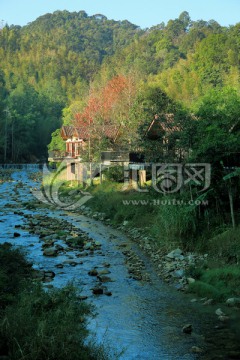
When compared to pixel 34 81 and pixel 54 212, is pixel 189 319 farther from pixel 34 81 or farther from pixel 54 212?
pixel 34 81

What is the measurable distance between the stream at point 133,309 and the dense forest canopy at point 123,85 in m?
5.18

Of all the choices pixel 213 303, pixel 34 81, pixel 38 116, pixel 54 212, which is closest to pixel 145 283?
pixel 213 303

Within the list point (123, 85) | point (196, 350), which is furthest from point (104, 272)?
point (123, 85)

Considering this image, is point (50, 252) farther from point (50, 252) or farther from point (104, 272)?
point (104, 272)

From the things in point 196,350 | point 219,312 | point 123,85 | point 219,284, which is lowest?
point 196,350

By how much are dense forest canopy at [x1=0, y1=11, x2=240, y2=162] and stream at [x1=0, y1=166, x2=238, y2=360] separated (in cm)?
518

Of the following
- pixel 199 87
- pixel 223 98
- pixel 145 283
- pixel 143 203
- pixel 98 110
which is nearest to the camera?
pixel 145 283

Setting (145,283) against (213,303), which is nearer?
(213,303)

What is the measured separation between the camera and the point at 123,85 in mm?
42031

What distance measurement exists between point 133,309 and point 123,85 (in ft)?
106

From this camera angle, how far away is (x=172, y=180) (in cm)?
2075

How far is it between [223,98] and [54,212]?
12.1m

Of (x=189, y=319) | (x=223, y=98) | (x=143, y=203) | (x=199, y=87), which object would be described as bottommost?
A: (x=189, y=319)

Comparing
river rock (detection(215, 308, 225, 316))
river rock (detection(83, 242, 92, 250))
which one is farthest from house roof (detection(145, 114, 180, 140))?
river rock (detection(215, 308, 225, 316))
